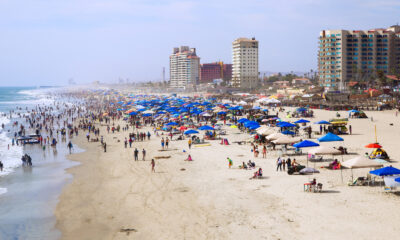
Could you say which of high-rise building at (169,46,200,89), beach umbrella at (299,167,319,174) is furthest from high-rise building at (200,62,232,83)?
beach umbrella at (299,167,319,174)

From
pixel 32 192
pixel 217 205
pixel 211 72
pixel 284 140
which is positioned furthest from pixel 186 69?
pixel 217 205

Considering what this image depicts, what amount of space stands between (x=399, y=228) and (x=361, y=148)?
14006 mm

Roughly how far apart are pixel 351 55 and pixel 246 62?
159ft

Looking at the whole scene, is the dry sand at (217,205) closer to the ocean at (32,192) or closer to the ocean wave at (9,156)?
the ocean at (32,192)

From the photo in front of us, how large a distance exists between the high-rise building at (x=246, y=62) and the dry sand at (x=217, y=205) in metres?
120

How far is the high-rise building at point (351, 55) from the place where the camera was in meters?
97.8

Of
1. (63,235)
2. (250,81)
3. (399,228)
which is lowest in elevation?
(63,235)

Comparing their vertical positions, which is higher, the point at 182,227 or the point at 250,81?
the point at 250,81

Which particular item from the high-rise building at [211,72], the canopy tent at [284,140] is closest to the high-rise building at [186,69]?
the high-rise building at [211,72]

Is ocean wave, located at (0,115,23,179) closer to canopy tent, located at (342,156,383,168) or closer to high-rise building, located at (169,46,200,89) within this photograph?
canopy tent, located at (342,156,383,168)

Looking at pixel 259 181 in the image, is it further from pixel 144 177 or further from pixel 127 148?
pixel 127 148

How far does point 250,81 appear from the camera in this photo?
14325cm

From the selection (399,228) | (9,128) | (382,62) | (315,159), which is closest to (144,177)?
(315,159)

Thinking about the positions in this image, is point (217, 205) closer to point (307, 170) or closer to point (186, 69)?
point (307, 170)
